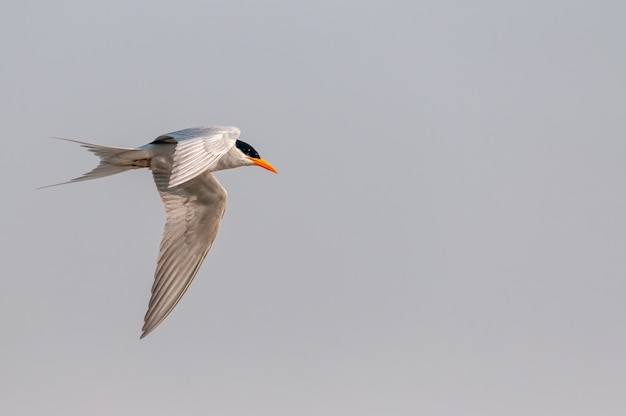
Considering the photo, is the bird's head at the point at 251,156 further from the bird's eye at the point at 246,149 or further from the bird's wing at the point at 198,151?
the bird's wing at the point at 198,151

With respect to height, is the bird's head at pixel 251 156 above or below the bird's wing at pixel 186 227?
above

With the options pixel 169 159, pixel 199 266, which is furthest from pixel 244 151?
pixel 199 266

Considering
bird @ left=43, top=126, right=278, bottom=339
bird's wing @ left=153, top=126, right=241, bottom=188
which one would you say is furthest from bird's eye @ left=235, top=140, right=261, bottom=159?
bird's wing @ left=153, top=126, right=241, bottom=188

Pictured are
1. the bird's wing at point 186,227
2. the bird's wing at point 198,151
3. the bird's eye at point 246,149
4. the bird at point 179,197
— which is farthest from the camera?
the bird's wing at point 186,227

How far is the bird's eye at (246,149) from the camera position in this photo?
1292cm

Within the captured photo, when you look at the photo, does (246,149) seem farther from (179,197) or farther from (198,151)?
(198,151)

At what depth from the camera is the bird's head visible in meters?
12.9

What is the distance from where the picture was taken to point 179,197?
1412 cm

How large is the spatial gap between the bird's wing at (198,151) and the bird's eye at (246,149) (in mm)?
1214

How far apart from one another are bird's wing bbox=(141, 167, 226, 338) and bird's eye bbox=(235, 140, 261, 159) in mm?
955

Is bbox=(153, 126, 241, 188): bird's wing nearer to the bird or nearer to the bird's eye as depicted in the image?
the bird

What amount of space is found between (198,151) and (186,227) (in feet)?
11.8

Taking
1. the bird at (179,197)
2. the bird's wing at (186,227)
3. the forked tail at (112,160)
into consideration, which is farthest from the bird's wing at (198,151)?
the bird's wing at (186,227)

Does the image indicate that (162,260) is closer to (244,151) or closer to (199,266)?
(199,266)
